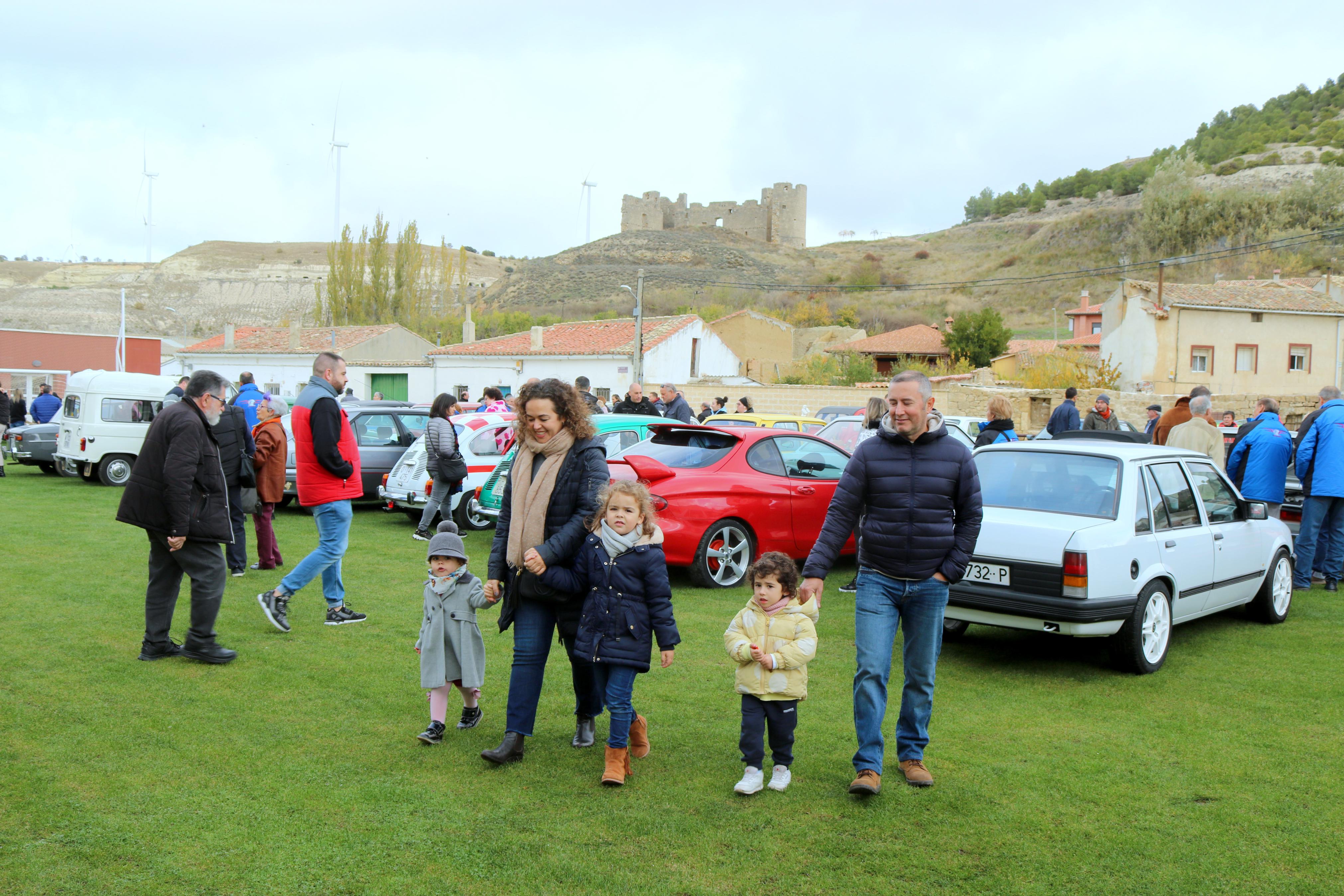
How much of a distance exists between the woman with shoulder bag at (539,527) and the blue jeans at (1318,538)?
26.8 feet

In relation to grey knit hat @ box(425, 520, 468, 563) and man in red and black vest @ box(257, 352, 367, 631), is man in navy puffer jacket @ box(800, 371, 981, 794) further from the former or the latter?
man in red and black vest @ box(257, 352, 367, 631)

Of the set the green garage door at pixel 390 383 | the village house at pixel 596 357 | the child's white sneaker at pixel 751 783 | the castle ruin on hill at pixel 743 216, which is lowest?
the child's white sneaker at pixel 751 783

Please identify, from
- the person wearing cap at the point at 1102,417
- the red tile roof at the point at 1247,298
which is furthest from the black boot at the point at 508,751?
the red tile roof at the point at 1247,298

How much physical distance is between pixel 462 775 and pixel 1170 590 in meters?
5.19

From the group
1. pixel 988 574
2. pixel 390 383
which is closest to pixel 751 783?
pixel 988 574

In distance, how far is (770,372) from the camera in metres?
50.7

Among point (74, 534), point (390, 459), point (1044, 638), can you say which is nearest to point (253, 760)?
point (1044, 638)

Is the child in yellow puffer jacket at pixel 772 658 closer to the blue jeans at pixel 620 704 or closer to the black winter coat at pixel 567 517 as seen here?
the blue jeans at pixel 620 704

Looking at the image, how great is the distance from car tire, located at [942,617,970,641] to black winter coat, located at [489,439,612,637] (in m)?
3.78

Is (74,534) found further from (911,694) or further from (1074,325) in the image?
(1074,325)

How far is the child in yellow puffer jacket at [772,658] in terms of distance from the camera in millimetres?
4305

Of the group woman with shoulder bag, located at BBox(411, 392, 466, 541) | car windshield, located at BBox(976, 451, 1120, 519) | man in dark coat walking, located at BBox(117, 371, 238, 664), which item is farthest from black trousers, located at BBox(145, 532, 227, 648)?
car windshield, located at BBox(976, 451, 1120, 519)

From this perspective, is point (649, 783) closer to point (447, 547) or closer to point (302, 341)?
point (447, 547)

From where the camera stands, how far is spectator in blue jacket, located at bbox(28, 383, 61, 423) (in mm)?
22391
